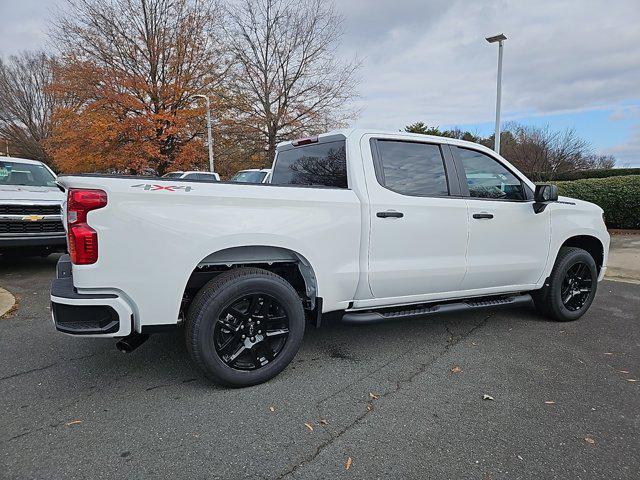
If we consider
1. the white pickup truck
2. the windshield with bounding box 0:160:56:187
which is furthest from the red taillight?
the windshield with bounding box 0:160:56:187

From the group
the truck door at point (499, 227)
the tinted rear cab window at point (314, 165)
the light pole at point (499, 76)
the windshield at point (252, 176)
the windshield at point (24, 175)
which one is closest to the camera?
the tinted rear cab window at point (314, 165)

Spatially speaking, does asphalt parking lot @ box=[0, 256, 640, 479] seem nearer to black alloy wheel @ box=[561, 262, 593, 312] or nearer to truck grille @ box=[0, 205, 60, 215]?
black alloy wheel @ box=[561, 262, 593, 312]

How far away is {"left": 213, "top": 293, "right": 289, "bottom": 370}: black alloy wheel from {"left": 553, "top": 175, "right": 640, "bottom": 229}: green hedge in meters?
11.0

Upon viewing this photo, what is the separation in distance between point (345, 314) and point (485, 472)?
1.54 meters

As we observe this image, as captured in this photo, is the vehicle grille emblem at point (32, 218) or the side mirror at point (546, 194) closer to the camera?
the side mirror at point (546, 194)

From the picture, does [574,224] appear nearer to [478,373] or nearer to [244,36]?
[478,373]

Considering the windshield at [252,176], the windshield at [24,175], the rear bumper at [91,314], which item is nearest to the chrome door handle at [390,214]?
the rear bumper at [91,314]

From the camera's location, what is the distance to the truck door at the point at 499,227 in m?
3.84

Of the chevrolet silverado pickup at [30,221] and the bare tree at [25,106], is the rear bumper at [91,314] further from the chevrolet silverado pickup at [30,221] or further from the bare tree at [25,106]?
the bare tree at [25,106]

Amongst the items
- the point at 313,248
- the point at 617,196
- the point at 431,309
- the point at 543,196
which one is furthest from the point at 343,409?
the point at 617,196

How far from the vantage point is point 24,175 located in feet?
24.7

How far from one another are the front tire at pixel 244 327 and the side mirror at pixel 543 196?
8.41ft

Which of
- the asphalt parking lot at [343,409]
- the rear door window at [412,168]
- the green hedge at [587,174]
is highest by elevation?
the green hedge at [587,174]

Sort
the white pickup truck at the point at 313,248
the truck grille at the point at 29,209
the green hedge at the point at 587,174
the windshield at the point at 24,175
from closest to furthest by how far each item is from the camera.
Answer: the white pickup truck at the point at 313,248, the truck grille at the point at 29,209, the windshield at the point at 24,175, the green hedge at the point at 587,174
